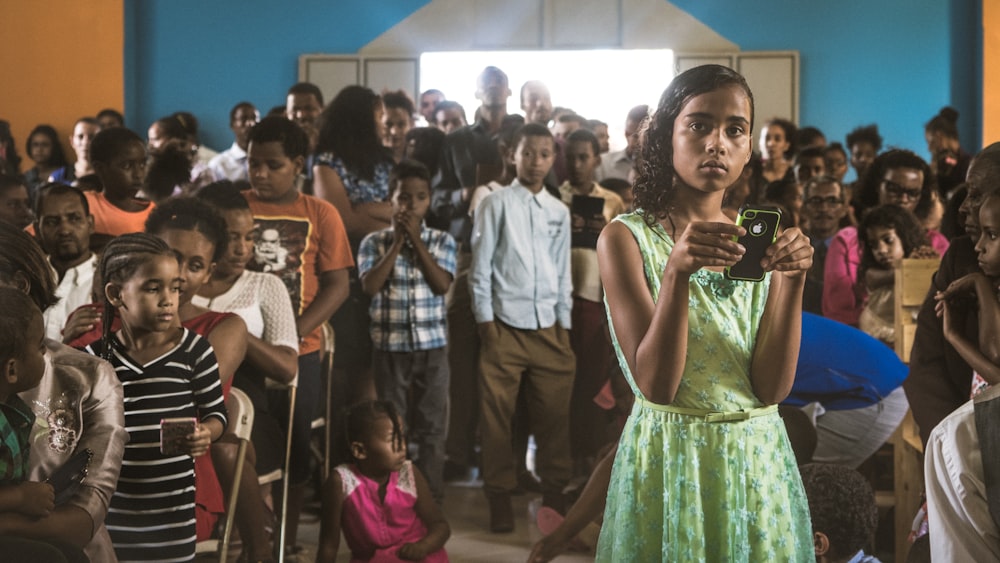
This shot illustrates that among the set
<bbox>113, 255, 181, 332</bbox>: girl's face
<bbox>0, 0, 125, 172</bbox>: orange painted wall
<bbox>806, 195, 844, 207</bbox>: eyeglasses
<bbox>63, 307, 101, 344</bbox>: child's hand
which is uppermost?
<bbox>0, 0, 125, 172</bbox>: orange painted wall

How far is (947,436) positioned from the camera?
179cm

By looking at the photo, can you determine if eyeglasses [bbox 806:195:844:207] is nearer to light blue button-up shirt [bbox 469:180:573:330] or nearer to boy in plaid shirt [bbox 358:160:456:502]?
light blue button-up shirt [bbox 469:180:573:330]

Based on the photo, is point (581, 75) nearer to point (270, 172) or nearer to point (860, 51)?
point (860, 51)

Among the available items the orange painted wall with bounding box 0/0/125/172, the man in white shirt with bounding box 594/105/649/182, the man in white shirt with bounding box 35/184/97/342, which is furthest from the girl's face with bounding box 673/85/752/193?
the orange painted wall with bounding box 0/0/125/172

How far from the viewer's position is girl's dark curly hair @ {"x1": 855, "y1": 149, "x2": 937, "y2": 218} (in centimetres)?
495

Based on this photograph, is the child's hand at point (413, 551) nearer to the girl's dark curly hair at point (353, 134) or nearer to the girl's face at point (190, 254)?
the girl's face at point (190, 254)

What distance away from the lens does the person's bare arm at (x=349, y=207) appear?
4.75m

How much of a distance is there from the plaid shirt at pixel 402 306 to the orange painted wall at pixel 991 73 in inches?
157

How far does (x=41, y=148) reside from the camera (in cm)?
767

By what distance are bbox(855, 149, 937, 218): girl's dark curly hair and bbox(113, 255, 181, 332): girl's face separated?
3.45 meters

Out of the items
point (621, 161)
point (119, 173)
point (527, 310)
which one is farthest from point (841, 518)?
point (621, 161)

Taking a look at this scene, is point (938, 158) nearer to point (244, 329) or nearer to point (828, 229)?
point (828, 229)

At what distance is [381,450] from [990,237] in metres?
1.88

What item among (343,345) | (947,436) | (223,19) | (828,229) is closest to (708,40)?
(223,19)
